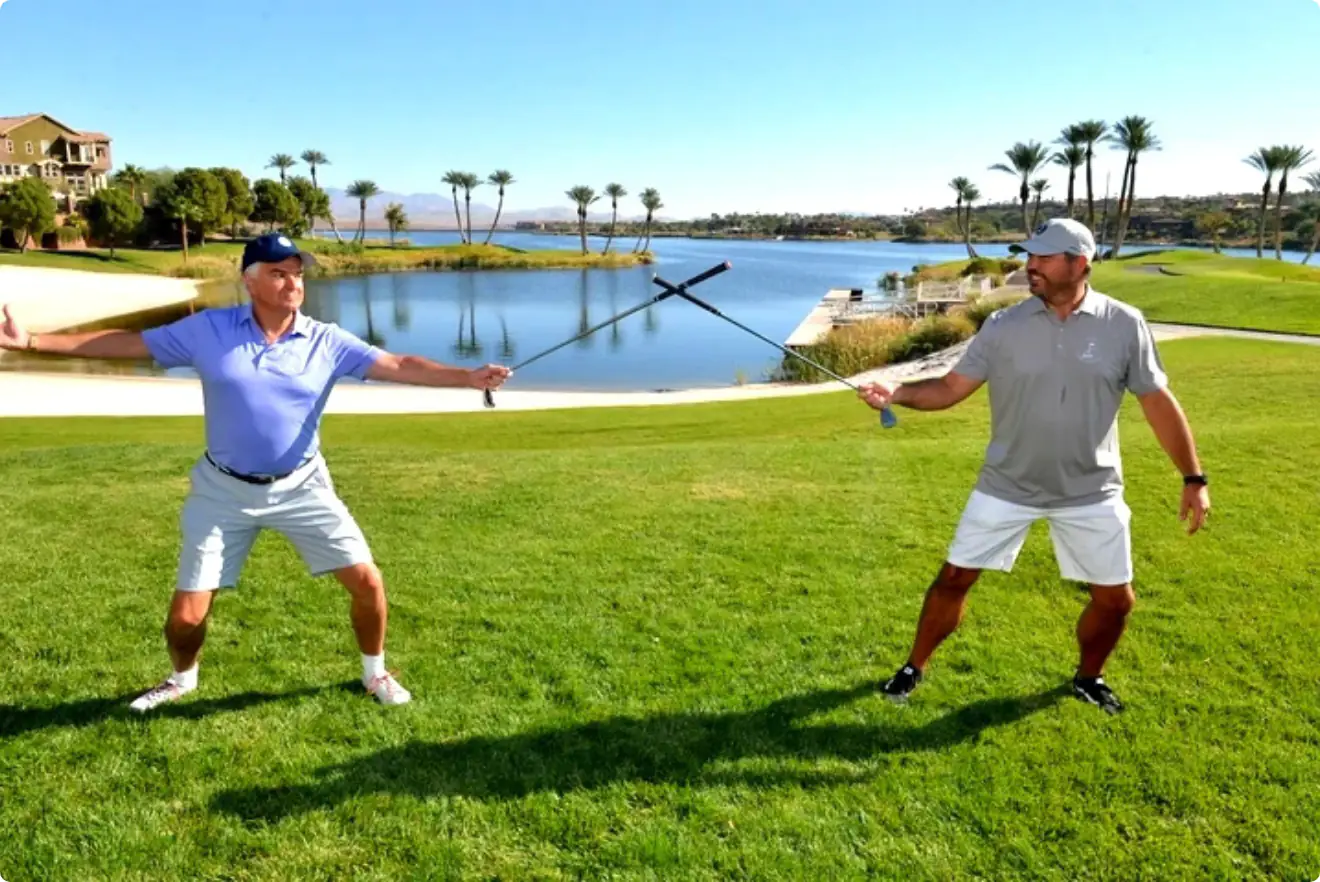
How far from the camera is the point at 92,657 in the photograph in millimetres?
4895

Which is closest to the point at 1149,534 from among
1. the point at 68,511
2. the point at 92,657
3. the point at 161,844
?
the point at 161,844

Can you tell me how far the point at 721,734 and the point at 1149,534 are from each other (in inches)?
176

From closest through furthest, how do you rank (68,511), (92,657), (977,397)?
(92,657) < (68,511) < (977,397)

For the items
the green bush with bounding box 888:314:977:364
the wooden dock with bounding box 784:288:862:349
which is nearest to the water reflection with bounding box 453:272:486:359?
the wooden dock with bounding box 784:288:862:349

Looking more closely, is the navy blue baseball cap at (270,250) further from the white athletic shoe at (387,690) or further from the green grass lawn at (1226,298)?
the green grass lawn at (1226,298)

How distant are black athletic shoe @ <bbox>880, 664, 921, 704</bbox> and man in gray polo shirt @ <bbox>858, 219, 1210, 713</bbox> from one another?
41mm

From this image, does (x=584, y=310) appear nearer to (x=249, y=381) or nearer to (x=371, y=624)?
(x=371, y=624)

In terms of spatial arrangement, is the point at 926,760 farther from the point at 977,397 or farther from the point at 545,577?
the point at 977,397

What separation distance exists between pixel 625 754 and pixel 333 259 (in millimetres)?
97816

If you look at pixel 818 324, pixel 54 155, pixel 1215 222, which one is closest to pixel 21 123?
pixel 54 155

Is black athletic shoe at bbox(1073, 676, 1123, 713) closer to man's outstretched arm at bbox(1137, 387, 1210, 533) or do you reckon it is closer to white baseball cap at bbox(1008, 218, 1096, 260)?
man's outstretched arm at bbox(1137, 387, 1210, 533)

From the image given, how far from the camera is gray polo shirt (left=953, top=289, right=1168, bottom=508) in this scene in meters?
3.91

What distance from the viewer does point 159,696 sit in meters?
4.33

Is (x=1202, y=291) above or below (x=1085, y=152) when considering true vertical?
below
